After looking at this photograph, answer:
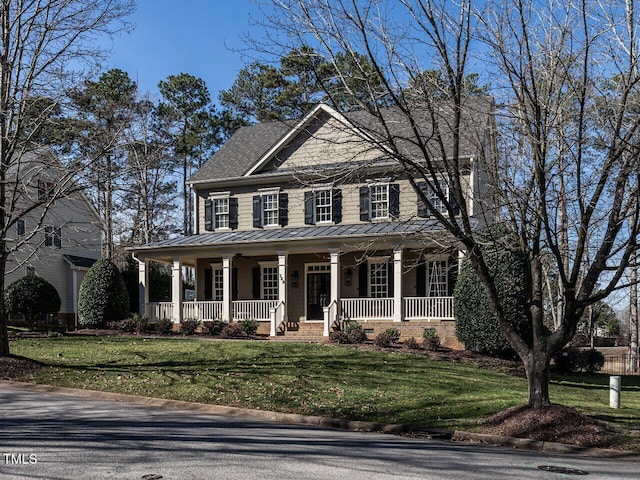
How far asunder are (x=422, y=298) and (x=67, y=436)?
15.7 meters

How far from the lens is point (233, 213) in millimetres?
28219

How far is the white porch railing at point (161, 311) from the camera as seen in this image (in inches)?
1044

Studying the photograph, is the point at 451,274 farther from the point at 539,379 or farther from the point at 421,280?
the point at 539,379

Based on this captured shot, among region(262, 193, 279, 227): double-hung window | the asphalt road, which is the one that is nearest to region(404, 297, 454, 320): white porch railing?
region(262, 193, 279, 227): double-hung window

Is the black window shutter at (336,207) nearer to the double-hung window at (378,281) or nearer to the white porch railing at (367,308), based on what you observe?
the double-hung window at (378,281)

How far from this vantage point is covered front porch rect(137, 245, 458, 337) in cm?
2331

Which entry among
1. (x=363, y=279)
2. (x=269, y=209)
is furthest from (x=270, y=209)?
(x=363, y=279)

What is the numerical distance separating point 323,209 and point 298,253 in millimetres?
2048

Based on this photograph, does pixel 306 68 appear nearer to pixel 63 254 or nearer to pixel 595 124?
pixel 595 124

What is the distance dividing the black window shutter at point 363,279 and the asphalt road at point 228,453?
49.7ft

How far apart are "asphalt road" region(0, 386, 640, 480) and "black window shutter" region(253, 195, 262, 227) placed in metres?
16.8

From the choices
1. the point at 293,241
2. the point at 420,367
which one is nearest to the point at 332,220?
the point at 293,241

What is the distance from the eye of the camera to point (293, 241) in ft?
79.9

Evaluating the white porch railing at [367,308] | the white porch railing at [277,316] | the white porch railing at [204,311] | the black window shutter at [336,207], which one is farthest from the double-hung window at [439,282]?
the white porch railing at [204,311]
